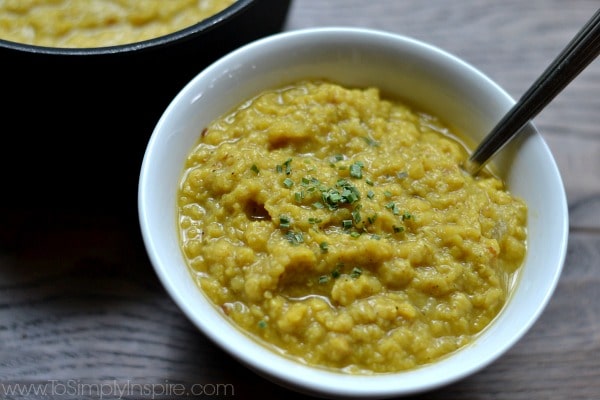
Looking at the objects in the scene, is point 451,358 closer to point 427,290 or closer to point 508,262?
point 427,290

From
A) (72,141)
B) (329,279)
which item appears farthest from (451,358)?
(72,141)

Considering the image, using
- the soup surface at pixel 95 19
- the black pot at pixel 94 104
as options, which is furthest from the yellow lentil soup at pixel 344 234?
the soup surface at pixel 95 19

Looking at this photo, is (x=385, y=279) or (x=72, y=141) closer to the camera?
(x=385, y=279)

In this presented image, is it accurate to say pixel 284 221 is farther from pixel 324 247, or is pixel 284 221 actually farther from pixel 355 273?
pixel 355 273

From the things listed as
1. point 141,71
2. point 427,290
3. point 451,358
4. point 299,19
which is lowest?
point 451,358

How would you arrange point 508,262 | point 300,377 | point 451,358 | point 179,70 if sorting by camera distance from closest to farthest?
point 300,377
point 451,358
point 508,262
point 179,70

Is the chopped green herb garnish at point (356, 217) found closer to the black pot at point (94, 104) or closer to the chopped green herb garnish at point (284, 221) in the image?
the chopped green herb garnish at point (284, 221)

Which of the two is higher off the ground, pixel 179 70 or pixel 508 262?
pixel 179 70

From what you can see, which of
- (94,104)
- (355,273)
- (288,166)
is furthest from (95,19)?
(355,273)
